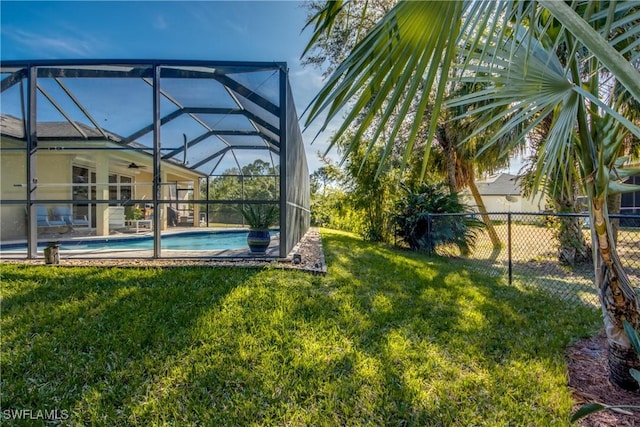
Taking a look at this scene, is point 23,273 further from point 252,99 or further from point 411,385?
point 411,385

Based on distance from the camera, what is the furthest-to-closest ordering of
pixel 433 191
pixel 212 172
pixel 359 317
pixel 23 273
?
pixel 433 191
pixel 212 172
pixel 23 273
pixel 359 317

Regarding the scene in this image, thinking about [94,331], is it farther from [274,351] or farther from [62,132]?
[62,132]

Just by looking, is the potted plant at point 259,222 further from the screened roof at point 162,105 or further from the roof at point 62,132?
the roof at point 62,132

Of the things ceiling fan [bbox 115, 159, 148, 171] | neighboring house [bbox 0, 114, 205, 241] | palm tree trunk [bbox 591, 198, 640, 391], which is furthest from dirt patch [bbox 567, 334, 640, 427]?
ceiling fan [bbox 115, 159, 148, 171]

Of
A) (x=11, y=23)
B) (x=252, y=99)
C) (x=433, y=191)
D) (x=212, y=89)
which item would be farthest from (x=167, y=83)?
(x=433, y=191)

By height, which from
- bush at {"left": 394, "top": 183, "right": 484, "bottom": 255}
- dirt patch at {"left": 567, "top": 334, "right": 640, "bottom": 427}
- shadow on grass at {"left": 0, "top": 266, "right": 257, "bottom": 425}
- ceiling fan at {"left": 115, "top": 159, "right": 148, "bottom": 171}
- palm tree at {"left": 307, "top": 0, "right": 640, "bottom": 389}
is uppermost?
ceiling fan at {"left": 115, "top": 159, "right": 148, "bottom": 171}

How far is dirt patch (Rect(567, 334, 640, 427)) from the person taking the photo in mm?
1820

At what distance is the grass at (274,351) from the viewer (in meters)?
1.90

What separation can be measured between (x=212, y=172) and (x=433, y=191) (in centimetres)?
592

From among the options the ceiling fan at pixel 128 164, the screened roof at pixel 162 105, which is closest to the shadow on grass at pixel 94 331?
the screened roof at pixel 162 105

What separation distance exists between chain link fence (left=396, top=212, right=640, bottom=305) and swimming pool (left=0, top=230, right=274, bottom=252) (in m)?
4.39

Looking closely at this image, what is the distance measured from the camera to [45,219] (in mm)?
6008

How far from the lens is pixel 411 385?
2.12m

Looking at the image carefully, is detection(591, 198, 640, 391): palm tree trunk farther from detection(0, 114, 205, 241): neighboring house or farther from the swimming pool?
detection(0, 114, 205, 241): neighboring house
